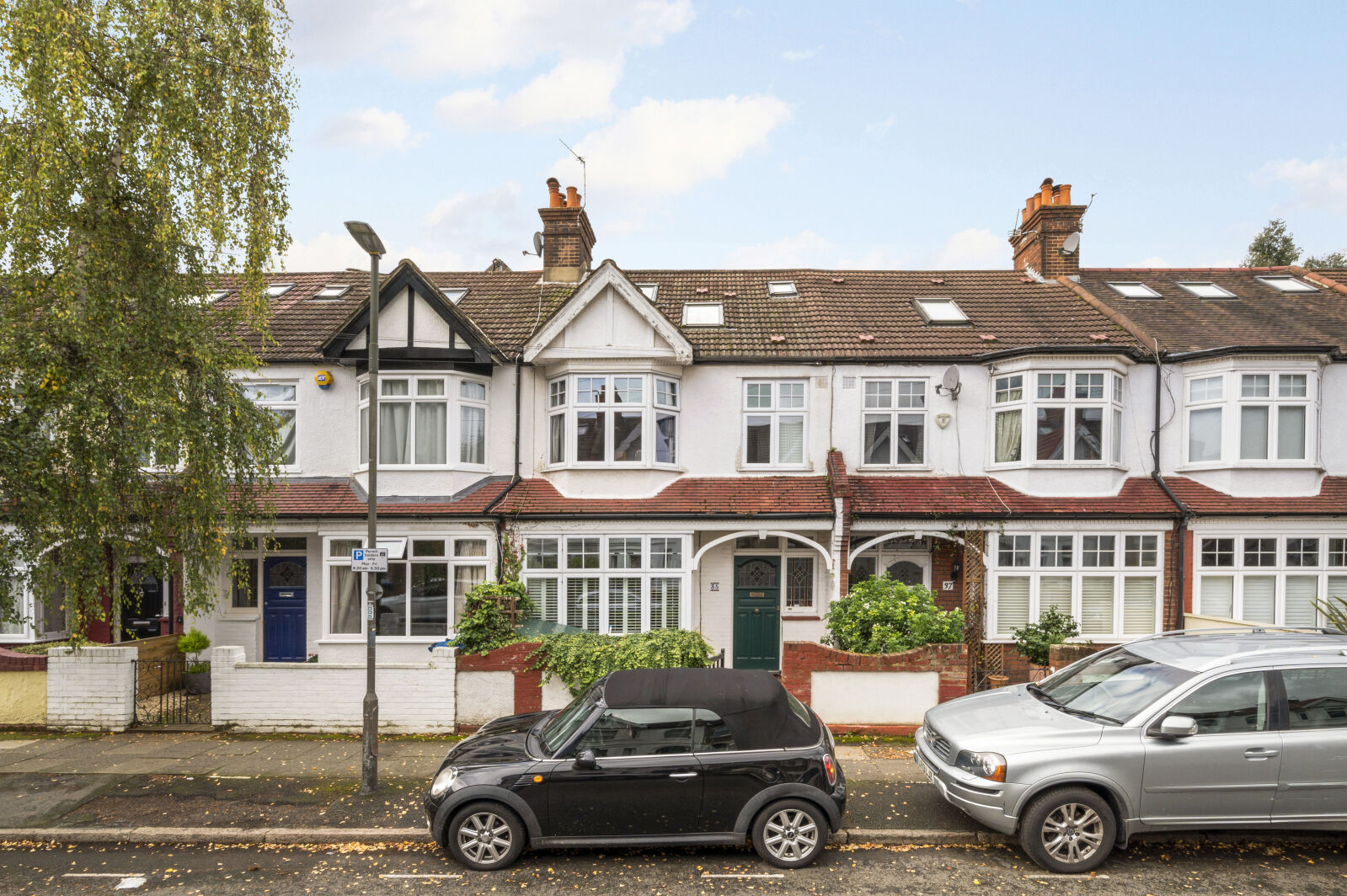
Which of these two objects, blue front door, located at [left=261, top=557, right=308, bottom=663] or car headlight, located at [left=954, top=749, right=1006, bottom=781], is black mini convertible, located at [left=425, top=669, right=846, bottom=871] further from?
blue front door, located at [left=261, top=557, right=308, bottom=663]

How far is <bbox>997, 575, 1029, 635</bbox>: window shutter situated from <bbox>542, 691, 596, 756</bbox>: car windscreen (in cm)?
854

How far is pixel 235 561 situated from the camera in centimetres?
1009

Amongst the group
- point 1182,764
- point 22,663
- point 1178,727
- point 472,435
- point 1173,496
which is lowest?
point 22,663

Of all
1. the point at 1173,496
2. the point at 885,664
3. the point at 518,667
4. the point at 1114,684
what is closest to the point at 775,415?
the point at 885,664

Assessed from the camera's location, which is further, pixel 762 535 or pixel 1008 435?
pixel 1008 435

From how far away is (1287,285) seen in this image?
16.4 meters

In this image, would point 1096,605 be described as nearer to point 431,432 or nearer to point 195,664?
point 431,432

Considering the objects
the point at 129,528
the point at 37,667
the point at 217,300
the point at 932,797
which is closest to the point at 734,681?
the point at 932,797

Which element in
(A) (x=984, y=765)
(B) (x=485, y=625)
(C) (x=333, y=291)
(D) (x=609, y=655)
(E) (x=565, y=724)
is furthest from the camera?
(C) (x=333, y=291)

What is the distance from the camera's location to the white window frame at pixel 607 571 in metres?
12.4

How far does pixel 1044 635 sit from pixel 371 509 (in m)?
10.6

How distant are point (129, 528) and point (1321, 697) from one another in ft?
44.1

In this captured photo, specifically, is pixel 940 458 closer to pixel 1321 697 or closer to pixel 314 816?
pixel 1321 697

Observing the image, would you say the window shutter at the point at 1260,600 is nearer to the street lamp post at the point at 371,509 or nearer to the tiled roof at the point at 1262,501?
the tiled roof at the point at 1262,501
